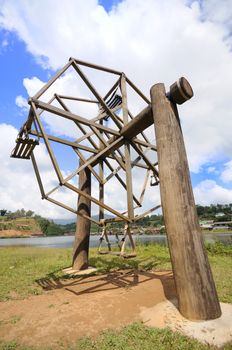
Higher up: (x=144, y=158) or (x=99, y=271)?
(x=144, y=158)

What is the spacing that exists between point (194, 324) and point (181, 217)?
178 cm

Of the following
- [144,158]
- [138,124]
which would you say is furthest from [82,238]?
[138,124]

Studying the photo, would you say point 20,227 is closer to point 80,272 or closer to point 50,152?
point 80,272

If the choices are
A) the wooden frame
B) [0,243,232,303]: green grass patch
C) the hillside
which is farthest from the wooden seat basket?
the hillside

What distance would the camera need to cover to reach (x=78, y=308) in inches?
235

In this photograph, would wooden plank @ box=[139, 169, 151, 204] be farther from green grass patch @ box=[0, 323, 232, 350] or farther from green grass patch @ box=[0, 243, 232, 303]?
green grass patch @ box=[0, 323, 232, 350]

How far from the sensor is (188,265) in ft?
15.7

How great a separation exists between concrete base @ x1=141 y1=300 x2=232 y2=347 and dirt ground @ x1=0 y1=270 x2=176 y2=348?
0.42 metres

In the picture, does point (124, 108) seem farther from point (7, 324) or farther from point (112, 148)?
point (7, 324)

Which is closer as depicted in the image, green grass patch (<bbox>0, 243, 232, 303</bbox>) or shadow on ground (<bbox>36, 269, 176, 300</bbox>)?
green grass patch (<bbox>0, 243, 232, 303</bbox>)

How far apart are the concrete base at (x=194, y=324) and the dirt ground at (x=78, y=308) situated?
1.39ft

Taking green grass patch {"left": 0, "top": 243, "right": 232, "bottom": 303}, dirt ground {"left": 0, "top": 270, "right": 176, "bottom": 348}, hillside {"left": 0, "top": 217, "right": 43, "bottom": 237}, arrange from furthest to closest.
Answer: hillside {"left": 0, "top": 217, "right": 43, "bottom": 237}
green grass patch {"left": 0, "top": 243, "right": 232, "bottom": 303}
dirt ground {"left": 0, "top": 270, "right": 176, "bottom": 348}

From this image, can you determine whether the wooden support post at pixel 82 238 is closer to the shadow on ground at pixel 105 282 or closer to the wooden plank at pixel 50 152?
the shadow on ground at pixel 105 282

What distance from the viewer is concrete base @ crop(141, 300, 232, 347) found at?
13.3 feet
